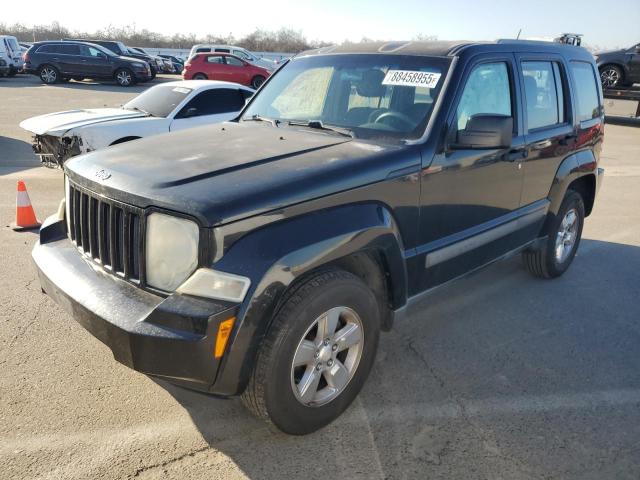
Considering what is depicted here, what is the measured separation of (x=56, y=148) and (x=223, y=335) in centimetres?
649

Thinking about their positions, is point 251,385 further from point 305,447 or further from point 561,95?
point 561,95

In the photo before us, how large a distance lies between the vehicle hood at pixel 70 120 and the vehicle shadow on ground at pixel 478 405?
5.69 m

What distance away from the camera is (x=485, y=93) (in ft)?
11.4

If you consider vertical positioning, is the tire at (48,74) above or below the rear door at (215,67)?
below

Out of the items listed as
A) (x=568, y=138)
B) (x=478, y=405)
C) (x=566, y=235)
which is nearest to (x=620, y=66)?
(x=566, y=235)

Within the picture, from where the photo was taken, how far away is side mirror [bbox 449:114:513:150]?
2.98 m

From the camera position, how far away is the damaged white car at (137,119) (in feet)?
23.8

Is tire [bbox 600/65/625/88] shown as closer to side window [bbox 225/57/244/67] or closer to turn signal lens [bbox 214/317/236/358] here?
side window [bbox 225/57/244/67]

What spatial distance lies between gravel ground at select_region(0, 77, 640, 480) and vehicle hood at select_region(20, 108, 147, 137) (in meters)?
3.57

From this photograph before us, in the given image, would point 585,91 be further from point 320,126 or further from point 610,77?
point 610,77

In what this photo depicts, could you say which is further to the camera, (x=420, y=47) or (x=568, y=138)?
(x=568, y=138)

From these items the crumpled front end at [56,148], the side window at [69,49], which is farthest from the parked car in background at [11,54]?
the crumpled front end at [56,148]

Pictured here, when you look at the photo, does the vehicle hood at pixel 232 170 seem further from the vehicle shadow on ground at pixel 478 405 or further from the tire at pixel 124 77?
the tire at pixel 124 77

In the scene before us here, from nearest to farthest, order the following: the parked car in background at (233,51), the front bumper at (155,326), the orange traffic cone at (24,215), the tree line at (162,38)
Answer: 1. the front bumper at (155,326)
2. the orange traffic cone at (24,215)
3. the parked car in background at (233,51)
4. the tree line at (162,38)
